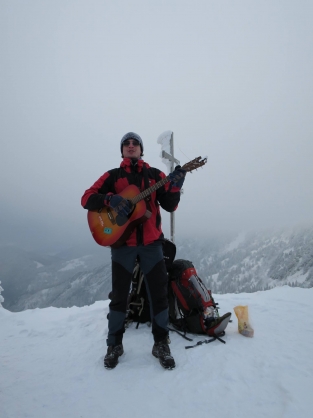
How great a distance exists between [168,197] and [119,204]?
0.77 m

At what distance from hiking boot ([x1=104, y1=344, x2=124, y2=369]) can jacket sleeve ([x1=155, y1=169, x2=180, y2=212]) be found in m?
2.12

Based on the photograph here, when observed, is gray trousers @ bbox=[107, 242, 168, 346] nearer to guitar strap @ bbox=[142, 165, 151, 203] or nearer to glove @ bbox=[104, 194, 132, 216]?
glove @ bbox=[104, 194, 132, 216]

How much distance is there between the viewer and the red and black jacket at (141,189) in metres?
3.19

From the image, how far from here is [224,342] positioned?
312 cm

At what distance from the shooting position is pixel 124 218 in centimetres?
319

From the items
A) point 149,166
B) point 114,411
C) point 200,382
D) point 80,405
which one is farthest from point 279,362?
point 149,166

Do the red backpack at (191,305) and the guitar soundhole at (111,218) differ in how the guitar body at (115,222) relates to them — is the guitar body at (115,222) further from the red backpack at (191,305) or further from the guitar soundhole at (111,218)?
the red backpack at (191,305)

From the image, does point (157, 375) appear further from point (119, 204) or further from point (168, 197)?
point (168, 197)

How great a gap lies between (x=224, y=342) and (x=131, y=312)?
166cm

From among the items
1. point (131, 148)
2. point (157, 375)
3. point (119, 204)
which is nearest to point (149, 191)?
point (119, 204)

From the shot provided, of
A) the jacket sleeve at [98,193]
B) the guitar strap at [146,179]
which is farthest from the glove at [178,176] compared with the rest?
the jacket sleeve at [98,193]

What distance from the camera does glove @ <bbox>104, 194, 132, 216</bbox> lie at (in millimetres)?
3045

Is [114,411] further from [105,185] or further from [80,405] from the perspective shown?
[105,185]

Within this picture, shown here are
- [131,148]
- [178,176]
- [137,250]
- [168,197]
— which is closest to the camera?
[178,176]
